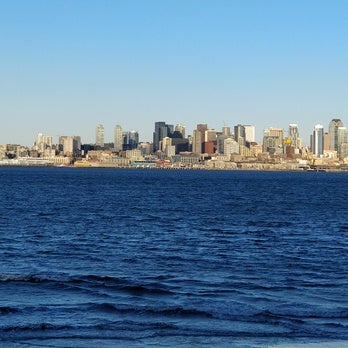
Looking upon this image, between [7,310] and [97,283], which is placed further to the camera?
[97,283]

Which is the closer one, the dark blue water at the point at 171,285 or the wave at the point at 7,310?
the dark blue water at the point at 171,285

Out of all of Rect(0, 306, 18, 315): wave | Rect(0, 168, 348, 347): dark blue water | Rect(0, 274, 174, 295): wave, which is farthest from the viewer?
Rect(0, 274, 174, 295): wave

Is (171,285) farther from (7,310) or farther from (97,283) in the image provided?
(7,310)

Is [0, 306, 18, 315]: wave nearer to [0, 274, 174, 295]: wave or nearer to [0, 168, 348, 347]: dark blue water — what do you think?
[0, 168, 348, 347]: dark blue water

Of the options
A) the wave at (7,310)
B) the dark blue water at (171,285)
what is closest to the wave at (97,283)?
the dark blue water at (171,285)

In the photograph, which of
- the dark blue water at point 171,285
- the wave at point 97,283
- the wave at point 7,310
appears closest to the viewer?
the dark blue water at point 171,285

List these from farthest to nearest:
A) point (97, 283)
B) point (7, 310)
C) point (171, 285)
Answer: point (97, 283)
point (171, 285)
point (7, 310)

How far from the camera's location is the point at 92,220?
61688 mm

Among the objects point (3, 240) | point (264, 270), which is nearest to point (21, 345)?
point (264, 270)

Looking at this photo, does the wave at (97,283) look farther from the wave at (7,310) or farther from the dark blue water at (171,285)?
the wave at (7,310)

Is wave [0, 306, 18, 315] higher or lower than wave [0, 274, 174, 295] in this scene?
higher

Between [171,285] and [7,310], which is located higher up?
[7,310]

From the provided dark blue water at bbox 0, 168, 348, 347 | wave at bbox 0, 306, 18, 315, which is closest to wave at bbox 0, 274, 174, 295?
dark blue water at bbox 0, 168, 348, 347

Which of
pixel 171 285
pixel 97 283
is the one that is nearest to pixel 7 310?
pixel 97 283
